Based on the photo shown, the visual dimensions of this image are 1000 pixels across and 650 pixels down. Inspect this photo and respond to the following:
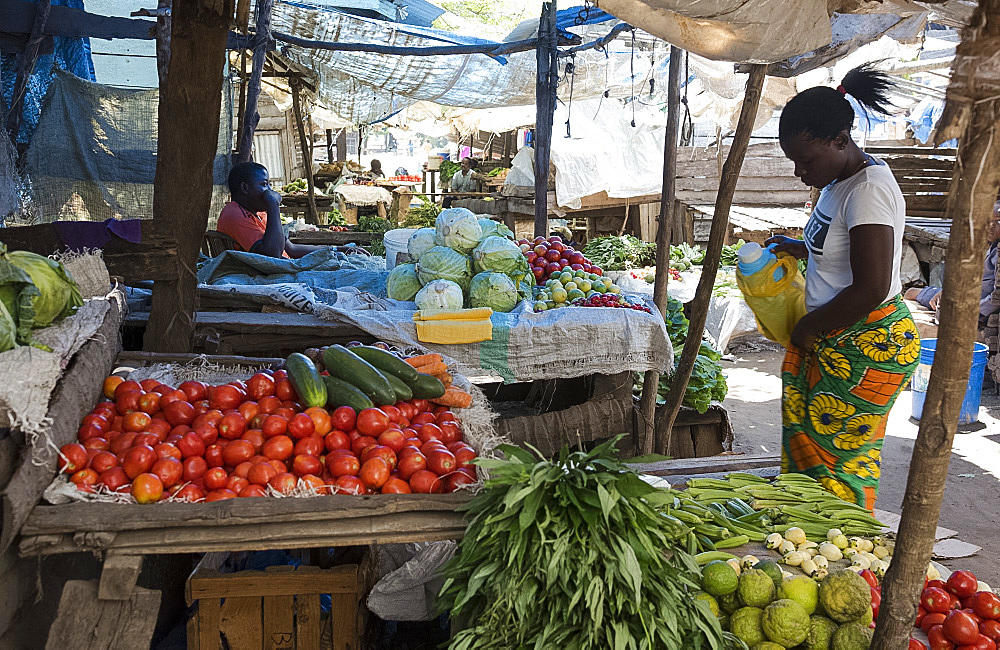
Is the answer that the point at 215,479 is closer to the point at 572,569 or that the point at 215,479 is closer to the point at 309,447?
the point at 309,447

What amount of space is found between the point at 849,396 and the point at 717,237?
1360 mm

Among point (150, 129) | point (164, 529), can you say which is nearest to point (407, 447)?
point (164, 529)

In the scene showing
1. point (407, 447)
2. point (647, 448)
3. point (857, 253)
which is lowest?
point (647, 448)

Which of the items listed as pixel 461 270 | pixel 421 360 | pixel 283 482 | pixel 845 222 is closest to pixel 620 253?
pixel 461 270

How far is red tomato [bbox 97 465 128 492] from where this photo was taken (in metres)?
2.20

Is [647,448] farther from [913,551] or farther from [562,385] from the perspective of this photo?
[913,551]

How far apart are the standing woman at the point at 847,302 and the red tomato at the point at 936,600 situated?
0.66 m

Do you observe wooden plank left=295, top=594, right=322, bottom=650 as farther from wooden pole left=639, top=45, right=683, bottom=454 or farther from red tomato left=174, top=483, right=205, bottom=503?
wooden pole left=639, top=45, right=683, bottom=454

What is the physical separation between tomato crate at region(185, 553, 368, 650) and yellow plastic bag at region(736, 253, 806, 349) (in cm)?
212

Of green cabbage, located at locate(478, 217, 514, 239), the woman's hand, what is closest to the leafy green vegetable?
green cabbage, located at locate(478, 217, 514, 239)

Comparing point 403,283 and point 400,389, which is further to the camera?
point 403,283

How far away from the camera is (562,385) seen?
5363 millimetres

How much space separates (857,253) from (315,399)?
6.84ft

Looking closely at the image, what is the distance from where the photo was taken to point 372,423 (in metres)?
2.51
